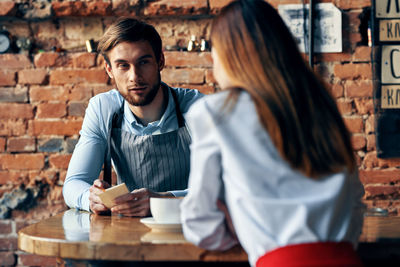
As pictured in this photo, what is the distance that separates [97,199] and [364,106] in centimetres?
138

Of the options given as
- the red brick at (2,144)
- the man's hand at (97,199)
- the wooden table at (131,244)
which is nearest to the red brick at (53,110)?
the red brick at (2,144)

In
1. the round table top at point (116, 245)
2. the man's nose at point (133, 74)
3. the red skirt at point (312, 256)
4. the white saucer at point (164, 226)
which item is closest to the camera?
the red skirt at point (312, 256)

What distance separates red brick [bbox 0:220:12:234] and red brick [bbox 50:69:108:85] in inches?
27.6

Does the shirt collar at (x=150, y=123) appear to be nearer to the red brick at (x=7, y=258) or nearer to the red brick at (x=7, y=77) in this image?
the red brick at (x=7, y=77)

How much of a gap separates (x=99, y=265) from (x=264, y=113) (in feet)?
1.86

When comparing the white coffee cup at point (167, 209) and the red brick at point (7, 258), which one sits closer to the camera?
the white coffee cup at point (167, 209)

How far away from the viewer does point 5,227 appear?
2.38 m

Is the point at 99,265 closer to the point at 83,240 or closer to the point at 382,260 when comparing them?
the point at 83,240

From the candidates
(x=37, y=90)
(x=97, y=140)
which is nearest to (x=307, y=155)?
(x=97, y=140)

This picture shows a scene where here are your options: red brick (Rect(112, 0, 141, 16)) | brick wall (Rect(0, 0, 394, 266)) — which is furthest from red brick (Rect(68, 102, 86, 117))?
red brick (Rect(112, 0, 141, 16))

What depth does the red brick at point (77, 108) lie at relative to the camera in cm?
234

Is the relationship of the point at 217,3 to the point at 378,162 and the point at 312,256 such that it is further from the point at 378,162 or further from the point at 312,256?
the point at 312,256

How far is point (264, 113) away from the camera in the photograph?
36.3 inches

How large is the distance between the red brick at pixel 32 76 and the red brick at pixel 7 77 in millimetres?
32
